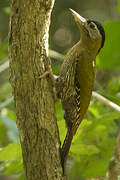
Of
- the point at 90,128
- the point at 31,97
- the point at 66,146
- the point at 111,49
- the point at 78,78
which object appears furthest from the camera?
the point at 111,49

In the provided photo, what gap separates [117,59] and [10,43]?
5.72 feet

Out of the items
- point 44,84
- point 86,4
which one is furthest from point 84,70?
point 86,4

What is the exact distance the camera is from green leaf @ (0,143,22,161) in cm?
263

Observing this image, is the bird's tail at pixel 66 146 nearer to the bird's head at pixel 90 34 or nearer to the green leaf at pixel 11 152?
the green leaf at pixel 11 152

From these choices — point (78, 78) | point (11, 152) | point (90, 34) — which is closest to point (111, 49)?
point (90, 34)

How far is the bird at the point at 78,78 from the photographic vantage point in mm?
2938

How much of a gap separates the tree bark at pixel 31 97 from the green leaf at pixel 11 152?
0.94 feet

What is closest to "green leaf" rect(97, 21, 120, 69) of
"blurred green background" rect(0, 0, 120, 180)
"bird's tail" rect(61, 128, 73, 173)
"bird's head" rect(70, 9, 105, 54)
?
"blurred green background" rect(0, 0, 120, 180)

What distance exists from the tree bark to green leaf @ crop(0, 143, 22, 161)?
0.29 meters

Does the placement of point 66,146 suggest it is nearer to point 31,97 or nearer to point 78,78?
point 31,97

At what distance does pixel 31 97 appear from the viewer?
2.32 meters

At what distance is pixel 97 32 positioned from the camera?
3.22 meters

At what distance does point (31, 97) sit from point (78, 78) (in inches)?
29.8

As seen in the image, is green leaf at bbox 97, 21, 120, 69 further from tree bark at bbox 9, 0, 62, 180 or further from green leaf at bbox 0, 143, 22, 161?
green leaf at bbox 0, 143, 22, 161
